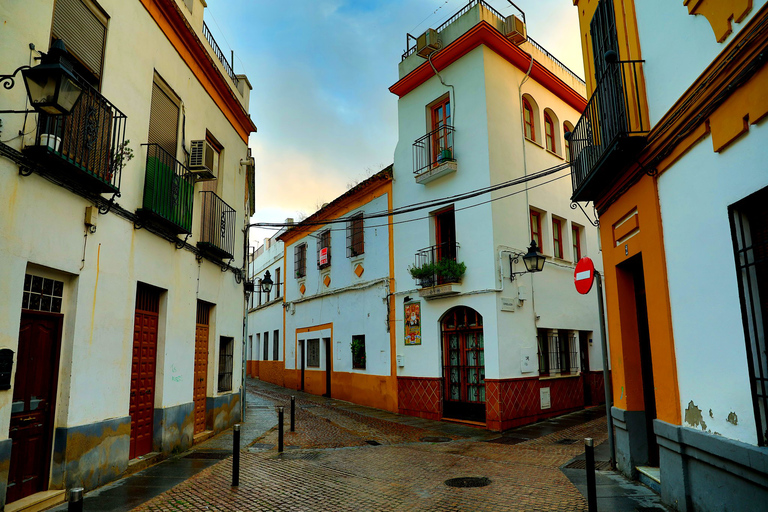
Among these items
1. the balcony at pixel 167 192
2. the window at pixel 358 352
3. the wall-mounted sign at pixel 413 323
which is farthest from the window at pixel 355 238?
the balcony at pixel 167 192

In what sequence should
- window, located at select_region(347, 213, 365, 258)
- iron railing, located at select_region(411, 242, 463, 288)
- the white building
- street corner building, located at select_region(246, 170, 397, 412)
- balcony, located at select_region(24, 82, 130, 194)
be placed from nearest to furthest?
1. balcony, located at select_region(24, 82, 130, 194)
2. the white building
3. iron railing, located at select_region(411, 242, 463, 288)
4. street corner building, located at select_region(246, 170, 397, 412)
5. window, located at select_region(347, 213, 365, 258)

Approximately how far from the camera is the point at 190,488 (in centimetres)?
704

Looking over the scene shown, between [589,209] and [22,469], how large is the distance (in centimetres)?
1538

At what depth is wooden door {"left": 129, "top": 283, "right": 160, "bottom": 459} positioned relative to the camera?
8.38 meters

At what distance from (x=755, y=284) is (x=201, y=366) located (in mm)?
10174

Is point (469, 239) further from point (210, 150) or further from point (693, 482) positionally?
point (693, 482)

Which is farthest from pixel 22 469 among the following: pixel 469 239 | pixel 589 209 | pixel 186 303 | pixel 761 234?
pixel 589 209

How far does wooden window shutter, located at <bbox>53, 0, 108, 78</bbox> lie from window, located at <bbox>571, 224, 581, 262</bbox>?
1349 cm

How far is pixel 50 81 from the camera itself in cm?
491

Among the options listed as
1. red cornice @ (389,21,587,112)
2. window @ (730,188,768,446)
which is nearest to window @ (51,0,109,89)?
window @ (730,188,768,446)

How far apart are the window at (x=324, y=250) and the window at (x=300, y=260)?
170 centimetres

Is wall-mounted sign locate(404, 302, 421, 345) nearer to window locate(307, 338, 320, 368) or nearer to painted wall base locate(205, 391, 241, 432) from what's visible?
painted wall base locate(205, 391, 241, 432)

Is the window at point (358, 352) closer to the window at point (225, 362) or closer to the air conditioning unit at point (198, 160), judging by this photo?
the window at point (225, 362)

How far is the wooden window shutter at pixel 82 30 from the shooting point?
6395mm
